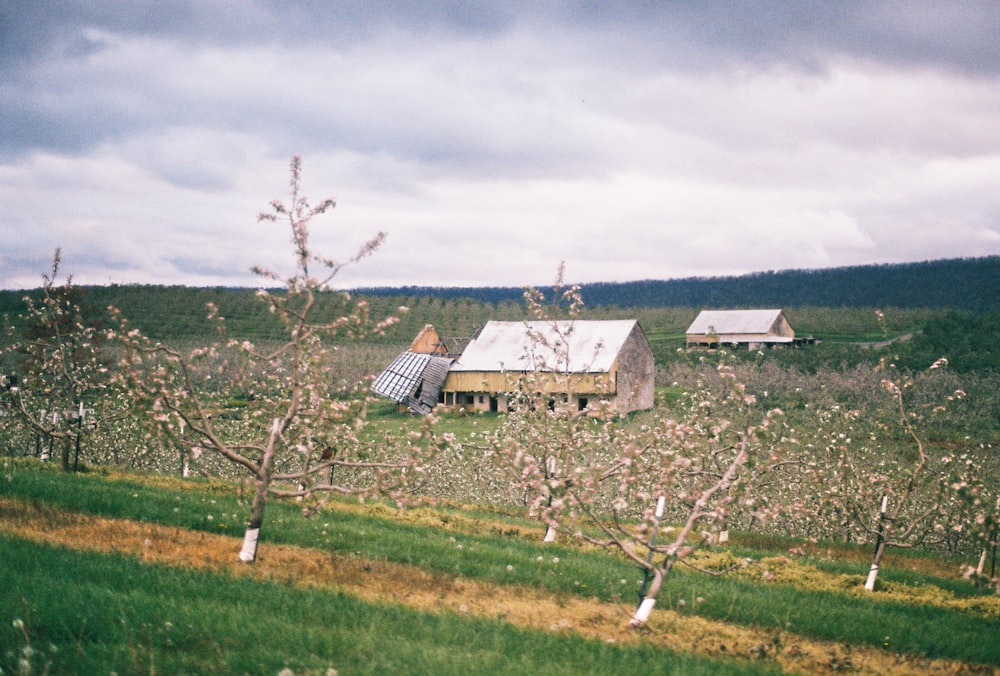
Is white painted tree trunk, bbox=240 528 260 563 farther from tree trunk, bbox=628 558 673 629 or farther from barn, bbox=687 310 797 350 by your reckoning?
barn, bbox=687 310 797 350

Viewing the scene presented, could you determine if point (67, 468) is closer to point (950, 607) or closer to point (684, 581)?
point (684, 581)

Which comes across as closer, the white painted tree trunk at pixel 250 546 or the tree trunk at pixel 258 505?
the tree trunk at pixel 258 505

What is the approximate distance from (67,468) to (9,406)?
2.38 m

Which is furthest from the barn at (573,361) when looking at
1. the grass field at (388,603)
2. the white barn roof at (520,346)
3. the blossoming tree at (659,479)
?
the grass field at (388,603)

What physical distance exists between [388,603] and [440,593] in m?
1.52

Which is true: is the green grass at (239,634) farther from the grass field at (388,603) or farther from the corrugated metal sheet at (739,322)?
the corrugated metal sheet at (739,322)

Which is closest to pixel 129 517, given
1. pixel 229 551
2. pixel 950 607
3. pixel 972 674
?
pixel 229 551

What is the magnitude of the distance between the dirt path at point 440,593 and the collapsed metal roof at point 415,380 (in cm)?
5426

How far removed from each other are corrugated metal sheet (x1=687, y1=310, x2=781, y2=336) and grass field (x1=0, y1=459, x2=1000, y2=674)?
335 ft

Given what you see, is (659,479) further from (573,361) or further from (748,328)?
(748,328)

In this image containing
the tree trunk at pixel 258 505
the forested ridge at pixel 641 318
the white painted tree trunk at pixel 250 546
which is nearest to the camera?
the tree trunk at pixel 258 505

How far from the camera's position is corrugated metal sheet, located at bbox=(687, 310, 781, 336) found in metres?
117

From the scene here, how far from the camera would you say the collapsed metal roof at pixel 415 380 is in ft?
227

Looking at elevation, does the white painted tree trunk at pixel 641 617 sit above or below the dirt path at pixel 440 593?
above
